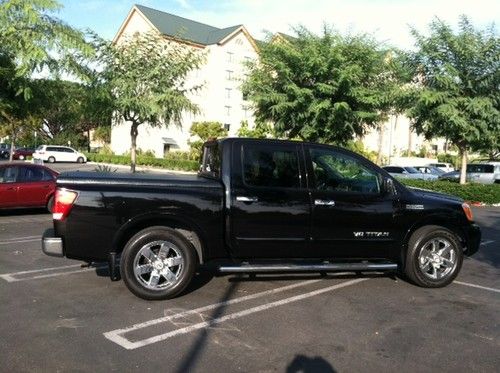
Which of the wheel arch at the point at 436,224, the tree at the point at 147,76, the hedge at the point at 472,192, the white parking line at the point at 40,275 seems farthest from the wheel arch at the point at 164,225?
the hedge at the point at 472,192

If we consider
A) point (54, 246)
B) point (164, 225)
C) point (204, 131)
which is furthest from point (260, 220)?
point (204, 131)

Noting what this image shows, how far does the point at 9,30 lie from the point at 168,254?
25.1 feet

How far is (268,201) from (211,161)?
1095mm

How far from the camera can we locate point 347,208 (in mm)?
6254

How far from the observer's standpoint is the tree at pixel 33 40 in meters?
11.1

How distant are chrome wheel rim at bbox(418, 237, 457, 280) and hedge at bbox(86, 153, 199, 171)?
30.6 m

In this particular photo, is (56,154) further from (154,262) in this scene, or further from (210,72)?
(154,262)

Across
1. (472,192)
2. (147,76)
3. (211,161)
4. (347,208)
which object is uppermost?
(147,76)

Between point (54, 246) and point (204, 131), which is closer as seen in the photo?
point (54, 246)

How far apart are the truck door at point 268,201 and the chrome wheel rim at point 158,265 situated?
678 millimetres

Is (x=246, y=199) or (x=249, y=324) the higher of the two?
(x=246, y=199)

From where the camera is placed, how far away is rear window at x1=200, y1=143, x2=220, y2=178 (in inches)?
253

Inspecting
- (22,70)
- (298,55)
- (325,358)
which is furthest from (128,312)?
(298,55)

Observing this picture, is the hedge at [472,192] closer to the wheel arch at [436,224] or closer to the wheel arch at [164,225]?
the wheel arch at [436,224]
